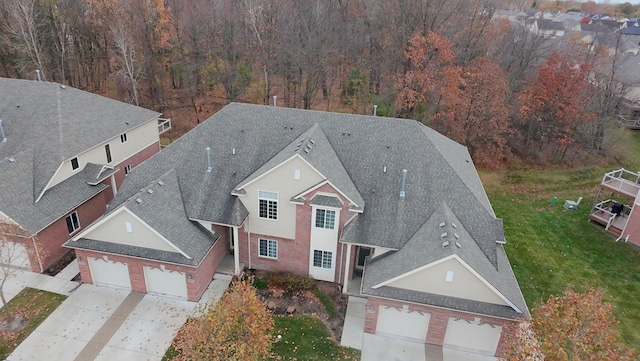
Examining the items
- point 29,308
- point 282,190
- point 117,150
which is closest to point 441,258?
point 282,190

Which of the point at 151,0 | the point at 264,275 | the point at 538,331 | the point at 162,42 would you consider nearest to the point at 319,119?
the point at 264,275

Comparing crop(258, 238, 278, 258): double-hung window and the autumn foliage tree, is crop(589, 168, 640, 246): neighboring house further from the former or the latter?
crop(258, 238, 278, 258): double-hung window

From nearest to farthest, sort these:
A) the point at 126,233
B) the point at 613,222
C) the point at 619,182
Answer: the point at 126,233
the point at 619,182
the point at 613,222

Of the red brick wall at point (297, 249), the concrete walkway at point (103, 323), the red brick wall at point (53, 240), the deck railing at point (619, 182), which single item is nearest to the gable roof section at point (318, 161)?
the red brick wall at point (297, 249)

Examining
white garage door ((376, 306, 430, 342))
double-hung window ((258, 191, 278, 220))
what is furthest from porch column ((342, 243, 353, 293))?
double-hung window ((258, 191, 278, 220))

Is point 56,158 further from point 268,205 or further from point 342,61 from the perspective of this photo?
point 342,61

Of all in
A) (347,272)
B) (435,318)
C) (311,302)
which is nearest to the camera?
(435,318)
